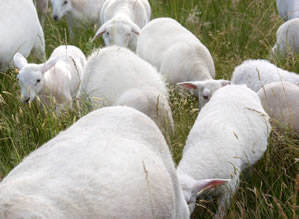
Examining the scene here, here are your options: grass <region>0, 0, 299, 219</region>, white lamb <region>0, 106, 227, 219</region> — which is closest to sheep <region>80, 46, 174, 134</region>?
grass <region>0, 0, 299, 219</region>

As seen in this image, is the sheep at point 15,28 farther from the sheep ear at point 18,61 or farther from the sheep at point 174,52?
the sheep at point 174,52

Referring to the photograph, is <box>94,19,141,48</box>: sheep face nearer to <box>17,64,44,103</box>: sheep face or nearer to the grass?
the grass

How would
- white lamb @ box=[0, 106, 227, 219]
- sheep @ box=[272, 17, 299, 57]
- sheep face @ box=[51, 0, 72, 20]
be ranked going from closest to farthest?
white lamb @ box=[0, 106, 227, 219] < sheep @ box=[272, 17, 299, 57] < sheep face @ box=[51, 0, 72, 20]

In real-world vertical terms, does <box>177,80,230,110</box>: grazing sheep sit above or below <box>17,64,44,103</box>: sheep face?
below

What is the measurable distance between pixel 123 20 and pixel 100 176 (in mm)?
4244

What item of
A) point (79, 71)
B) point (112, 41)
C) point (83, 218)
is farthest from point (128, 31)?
point (83, 218)

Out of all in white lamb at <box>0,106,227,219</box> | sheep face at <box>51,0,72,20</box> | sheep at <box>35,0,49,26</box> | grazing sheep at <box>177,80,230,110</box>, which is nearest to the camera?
white lamb at <box>0,106,227,219</box>

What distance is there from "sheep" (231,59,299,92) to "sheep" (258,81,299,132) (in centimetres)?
38

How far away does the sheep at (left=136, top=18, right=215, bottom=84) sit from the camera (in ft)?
15.5

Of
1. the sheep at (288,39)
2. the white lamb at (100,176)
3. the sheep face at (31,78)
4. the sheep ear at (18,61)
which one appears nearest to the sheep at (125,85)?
the sheep face at (31,78)

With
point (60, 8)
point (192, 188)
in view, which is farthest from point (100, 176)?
point (60, 8)

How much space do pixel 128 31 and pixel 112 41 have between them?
0.21 meters

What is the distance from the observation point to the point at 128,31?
5.63 m

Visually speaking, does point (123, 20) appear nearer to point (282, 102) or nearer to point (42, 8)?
point (42, 8)
